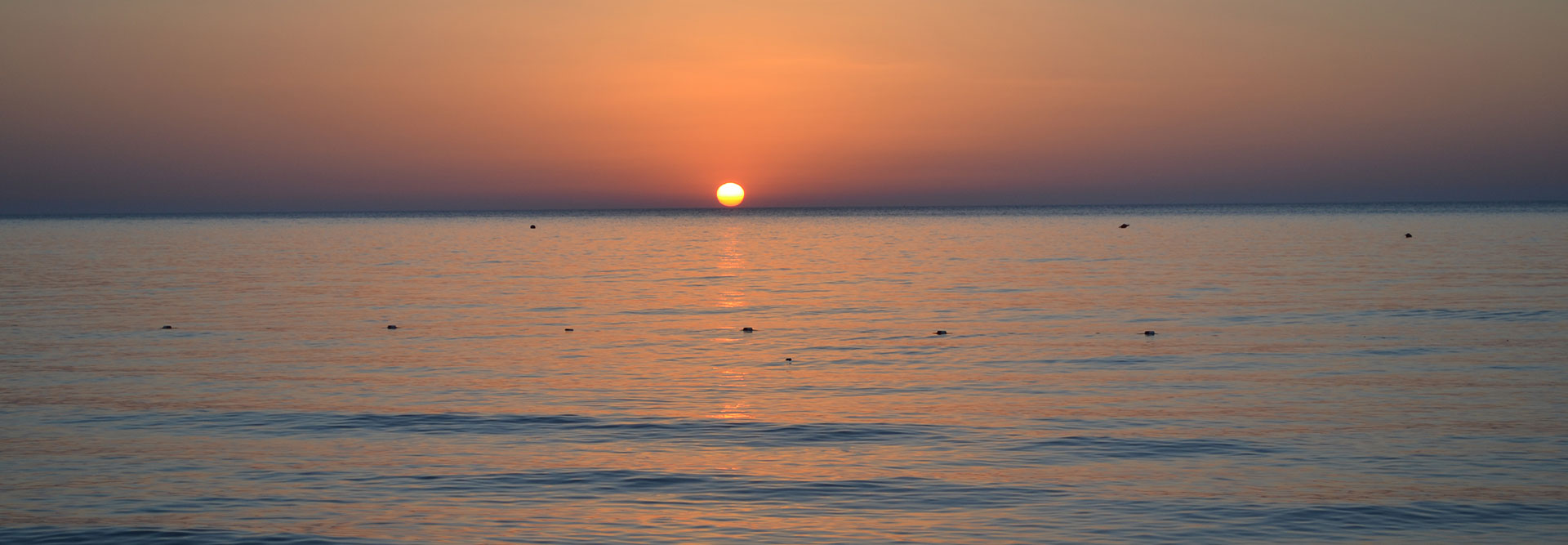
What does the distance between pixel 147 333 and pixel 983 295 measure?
23235mm

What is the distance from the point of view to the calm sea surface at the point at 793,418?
1311 cm

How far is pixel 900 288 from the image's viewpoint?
4491cm

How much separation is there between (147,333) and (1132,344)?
2197 centimetres

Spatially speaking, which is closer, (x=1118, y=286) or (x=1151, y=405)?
(x=1151, y=405)

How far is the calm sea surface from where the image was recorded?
13.1 meters

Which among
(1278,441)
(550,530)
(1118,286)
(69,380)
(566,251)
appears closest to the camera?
(550,530)

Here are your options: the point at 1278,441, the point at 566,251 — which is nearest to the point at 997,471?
the point at 1278,441

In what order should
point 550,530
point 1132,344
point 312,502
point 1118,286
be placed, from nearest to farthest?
point 550,530 < point 312,502 < point 1132,344 < point 1118,286

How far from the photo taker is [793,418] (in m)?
18.6

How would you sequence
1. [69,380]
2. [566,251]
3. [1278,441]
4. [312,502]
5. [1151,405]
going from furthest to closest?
[566,251] < [69,380] < [1151,405] < [1278,441] < [312,502]

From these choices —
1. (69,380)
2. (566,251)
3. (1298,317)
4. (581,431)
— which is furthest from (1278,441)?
(566,251)

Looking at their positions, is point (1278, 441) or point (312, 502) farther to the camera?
point (1278, 441)

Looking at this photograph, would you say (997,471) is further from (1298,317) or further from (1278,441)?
(1298,317)

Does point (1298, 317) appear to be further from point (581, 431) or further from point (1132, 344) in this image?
→ point (581, 431)
